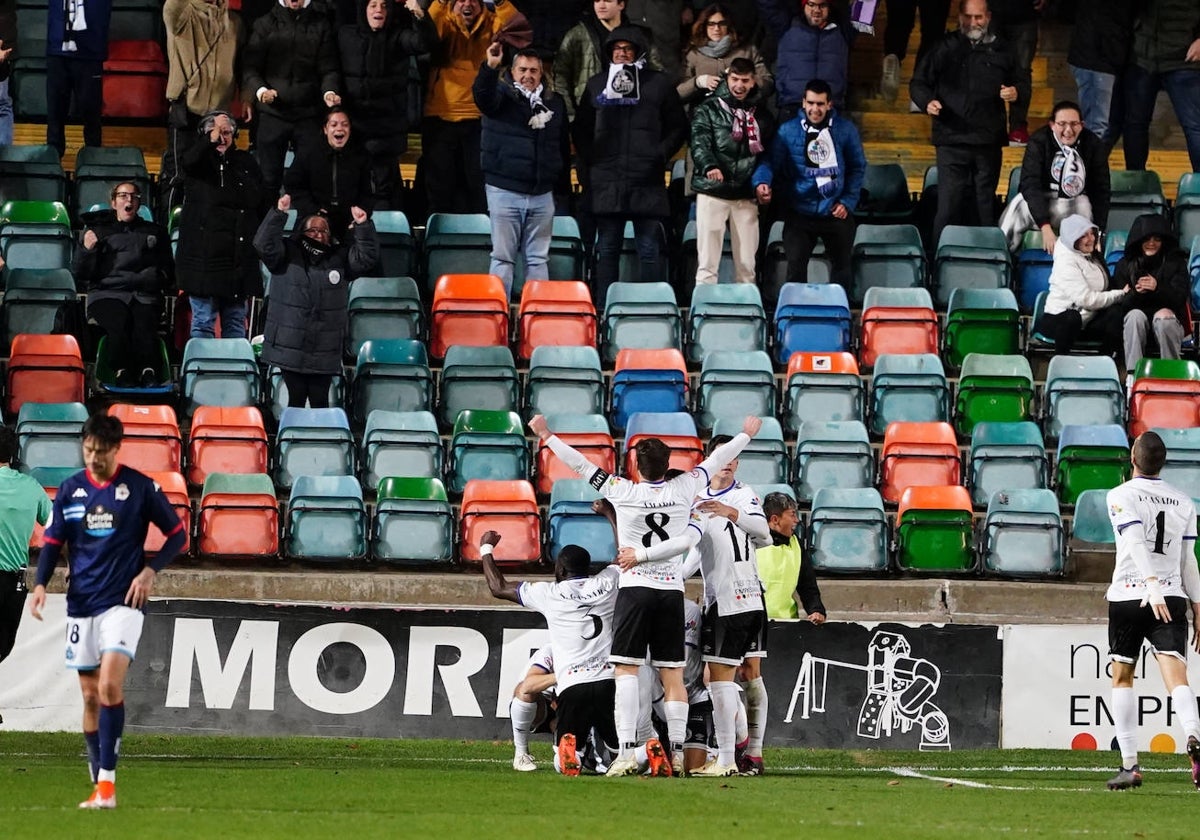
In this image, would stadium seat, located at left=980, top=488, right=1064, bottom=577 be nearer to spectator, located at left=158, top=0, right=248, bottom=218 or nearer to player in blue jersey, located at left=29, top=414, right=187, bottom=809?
spectator, located at left=158, top=0, right=248, bottom=218

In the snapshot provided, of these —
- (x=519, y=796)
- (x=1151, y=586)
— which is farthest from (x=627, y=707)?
(x=1151, y=586)

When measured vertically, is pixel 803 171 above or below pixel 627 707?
above

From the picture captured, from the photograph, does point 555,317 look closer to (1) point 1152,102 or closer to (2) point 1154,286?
(2) point 1154,286

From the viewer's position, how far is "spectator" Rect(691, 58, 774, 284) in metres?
16.5

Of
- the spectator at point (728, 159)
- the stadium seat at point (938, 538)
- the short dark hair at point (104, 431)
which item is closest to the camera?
the short dark hair at point (104, 431)

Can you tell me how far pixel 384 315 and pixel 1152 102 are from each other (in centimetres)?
685

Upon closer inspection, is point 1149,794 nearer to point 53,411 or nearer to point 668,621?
point 668,621

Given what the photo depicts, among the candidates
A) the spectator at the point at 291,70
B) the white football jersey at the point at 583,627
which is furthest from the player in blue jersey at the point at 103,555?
the spectator at the point at 291,70

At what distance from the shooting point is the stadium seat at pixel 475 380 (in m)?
16.1

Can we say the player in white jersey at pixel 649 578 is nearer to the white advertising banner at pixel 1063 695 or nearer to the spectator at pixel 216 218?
the white advertising banner at pixel 1063 695

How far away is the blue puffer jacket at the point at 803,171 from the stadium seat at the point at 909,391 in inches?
54.5

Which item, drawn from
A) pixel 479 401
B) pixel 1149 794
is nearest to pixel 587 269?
pixel 479 401

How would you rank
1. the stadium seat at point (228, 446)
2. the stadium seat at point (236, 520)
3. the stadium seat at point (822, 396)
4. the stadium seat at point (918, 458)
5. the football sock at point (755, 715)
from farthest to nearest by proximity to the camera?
the stadium seat at point (822, 396), the stadium seat at point (918, 458), the stadium seat at point (228, 446), the stadium seat at point (236, 520), the football sock at point (755, 715)

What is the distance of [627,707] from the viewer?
37.0 feet
